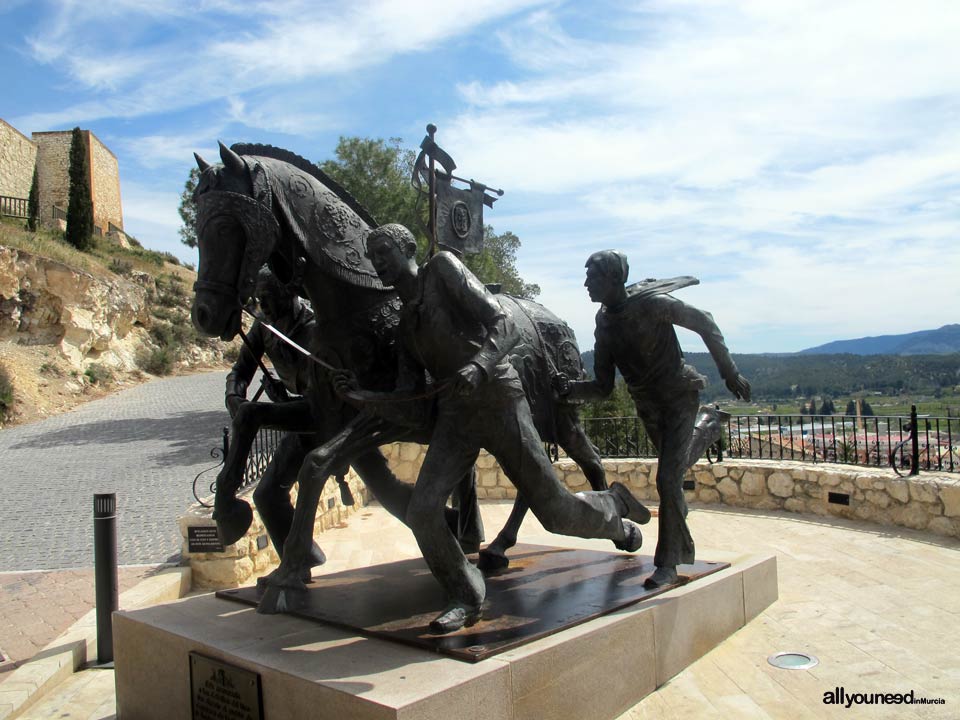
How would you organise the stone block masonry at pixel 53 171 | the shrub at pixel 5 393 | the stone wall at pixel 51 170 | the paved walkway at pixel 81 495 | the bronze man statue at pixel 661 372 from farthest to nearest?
the stone wall at pixel 51 170
the stone block masonry at pixel 53 171
the shrub at pixel 5 393
the paved walkway at pixel 81 495
the bronze man statue at pixel 661 372

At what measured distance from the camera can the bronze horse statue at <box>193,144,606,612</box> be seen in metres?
3.44

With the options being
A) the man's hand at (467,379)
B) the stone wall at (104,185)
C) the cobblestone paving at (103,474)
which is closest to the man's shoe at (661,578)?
the man's hand at (467,379)

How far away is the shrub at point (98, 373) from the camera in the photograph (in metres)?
24.1

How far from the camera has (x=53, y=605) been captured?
250 inches

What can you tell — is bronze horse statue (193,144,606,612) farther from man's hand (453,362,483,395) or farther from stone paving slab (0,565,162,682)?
stone paving slab (0,565,162,682)

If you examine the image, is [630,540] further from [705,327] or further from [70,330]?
[70,330]

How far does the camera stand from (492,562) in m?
4.93

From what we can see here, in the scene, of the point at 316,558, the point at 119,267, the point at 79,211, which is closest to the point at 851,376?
the point at 316,558

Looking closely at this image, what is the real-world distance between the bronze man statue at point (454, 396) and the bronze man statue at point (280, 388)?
0.64 meters

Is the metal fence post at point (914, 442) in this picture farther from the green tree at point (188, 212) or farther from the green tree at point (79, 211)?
the green tree at point (79, 211)

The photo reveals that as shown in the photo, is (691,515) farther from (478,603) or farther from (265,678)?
(265,678)

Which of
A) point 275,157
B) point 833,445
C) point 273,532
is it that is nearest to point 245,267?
point 275,157

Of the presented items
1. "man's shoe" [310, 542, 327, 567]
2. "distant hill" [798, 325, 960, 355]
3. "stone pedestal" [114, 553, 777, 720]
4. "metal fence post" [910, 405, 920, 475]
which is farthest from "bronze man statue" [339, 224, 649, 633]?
"distant hill" [798, 325, 960, 355]

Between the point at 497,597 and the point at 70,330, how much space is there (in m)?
24.4
